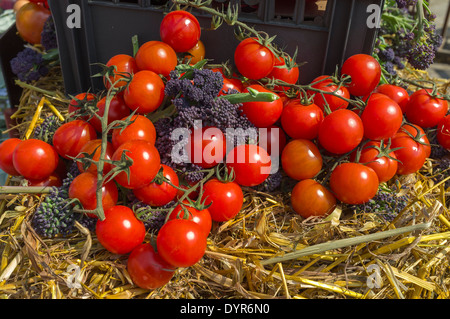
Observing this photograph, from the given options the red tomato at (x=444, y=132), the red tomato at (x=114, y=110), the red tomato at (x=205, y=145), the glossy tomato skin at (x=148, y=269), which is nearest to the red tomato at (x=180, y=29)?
the red tomato at (x=114, y=110)

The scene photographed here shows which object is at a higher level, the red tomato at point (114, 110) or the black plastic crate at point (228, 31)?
the black plastic crate at point (228, 31)

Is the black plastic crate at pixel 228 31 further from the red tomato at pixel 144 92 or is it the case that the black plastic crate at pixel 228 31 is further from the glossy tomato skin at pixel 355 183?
the glossy tomato skin at pixel 355 183

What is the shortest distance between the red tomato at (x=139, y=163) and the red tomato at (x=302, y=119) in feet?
1.90

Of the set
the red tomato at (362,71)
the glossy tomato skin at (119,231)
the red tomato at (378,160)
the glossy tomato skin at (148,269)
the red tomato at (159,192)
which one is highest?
the red tomato at (362,71)

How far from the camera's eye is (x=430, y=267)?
1427 millimetres

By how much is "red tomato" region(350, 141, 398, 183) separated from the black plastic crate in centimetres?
46

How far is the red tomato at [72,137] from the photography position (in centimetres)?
157

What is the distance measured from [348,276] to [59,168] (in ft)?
3.99

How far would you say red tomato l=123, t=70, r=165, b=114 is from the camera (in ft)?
5.11

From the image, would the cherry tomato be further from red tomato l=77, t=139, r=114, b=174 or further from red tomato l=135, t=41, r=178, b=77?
red tomato l=77, t=139, r=114, b=174

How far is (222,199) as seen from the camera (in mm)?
1445

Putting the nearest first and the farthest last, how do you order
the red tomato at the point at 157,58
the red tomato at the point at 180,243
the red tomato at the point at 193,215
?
the red tomato at the point at 180,243, the red tomato at the point at 193,215, the red tomato at the point at 157,58
